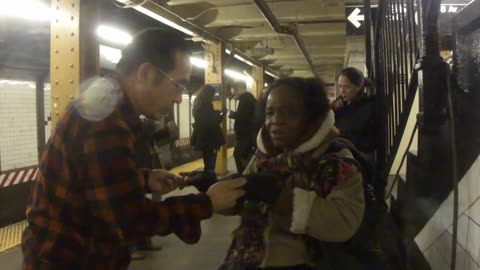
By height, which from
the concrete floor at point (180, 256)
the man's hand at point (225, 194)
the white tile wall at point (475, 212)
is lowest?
the concrete floor at point (180, 256)

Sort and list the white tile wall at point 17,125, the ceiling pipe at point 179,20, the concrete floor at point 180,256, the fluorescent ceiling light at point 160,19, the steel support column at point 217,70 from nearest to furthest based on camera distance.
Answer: the concrete floor at point 180,256, the ceiling pipe at point 179,20, the fluorescent ceiling light at point 160,19, the white tile wall at point 17,125, the steel support column at point 217,70

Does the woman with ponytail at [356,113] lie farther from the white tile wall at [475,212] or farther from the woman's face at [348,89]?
the white tile wall at [475,212]

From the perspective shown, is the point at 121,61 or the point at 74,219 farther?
the point at 121,61

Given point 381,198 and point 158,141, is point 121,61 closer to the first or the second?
point 381,198

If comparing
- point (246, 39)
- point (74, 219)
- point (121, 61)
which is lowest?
point (74, 219)

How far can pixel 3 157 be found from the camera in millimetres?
5891

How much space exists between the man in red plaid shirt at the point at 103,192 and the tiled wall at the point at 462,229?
93cm

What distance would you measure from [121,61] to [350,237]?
901 mm

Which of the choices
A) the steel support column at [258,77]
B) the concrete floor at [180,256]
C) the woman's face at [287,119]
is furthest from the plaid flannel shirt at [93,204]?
the steel support column at [258,77]

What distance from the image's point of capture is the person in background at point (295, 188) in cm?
126

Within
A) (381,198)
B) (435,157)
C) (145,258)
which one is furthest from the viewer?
(145,258)

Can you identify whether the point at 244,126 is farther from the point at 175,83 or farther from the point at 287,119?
the point at 175,83

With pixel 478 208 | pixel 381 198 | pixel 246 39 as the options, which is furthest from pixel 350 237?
pixel 246 39

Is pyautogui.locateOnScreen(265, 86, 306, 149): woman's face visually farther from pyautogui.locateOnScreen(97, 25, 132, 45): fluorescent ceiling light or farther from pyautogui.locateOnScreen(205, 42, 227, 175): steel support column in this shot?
pyautogui.locateOnScreen(205, 42, 227, 175): steel support column
